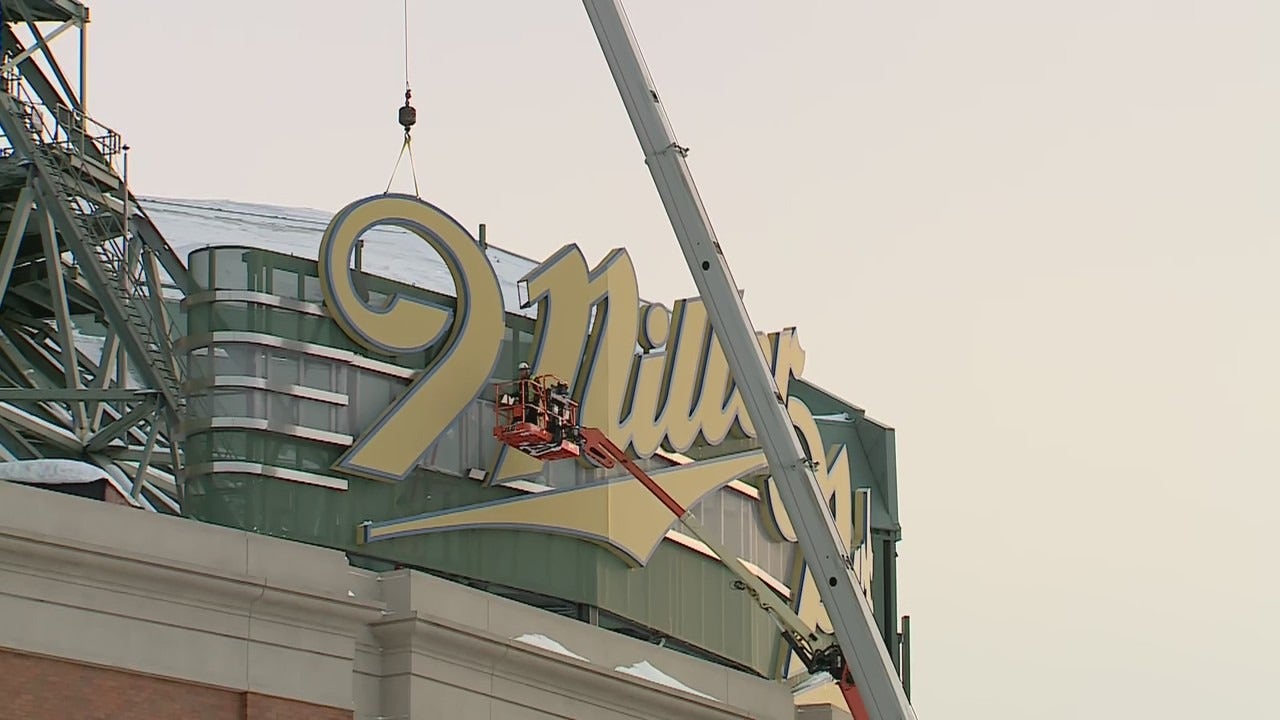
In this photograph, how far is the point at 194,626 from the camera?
31328 mm

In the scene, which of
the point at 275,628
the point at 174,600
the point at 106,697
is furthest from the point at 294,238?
the point at 106,697

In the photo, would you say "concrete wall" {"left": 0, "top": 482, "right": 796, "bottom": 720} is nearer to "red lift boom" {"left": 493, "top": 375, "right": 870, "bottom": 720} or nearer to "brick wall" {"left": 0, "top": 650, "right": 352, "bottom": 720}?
"brick wall" {"left": 0, "top": 650, "right": 352, "bottom": 720}

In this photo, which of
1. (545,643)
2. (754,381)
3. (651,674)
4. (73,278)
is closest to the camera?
(545,643)

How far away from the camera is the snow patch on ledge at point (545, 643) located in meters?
36.3

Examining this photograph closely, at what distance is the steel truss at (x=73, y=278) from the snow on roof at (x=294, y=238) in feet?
25.8

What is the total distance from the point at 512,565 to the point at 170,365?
737 centimetres

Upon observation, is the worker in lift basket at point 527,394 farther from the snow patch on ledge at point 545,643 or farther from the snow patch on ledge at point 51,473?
the snow patch on ledge at point 51,473

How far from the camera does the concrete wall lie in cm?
2961

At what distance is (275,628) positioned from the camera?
32.5 metres

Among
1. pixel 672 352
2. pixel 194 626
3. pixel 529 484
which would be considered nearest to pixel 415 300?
pixel 529 484

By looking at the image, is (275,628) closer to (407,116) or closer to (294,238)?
(407,116)

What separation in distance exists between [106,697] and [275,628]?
10.0 ft

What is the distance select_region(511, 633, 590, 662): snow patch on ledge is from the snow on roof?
61.1ft

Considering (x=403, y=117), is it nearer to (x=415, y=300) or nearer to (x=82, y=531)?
(x=415, y=300)
